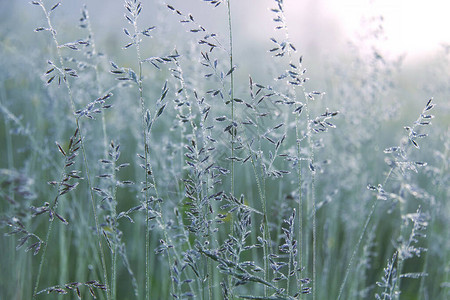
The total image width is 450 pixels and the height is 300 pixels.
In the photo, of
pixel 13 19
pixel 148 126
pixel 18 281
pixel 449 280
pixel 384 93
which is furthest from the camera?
pixel 13 19

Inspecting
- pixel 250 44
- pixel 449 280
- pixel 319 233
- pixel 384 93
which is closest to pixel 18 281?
pixel 319 233

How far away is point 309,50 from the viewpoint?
5.49 metres

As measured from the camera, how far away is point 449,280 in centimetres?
208

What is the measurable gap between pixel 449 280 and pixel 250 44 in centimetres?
725

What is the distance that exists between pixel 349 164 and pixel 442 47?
89cm

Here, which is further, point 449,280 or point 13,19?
point 13,19

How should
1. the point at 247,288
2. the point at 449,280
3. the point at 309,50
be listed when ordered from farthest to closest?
the point at 309,50 < the point at 247,288 < the point at 449,280

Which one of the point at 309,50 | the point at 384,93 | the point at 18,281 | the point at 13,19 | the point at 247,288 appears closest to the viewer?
the point at 18,281

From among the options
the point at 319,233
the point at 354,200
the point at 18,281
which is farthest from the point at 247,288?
the point at 18,281

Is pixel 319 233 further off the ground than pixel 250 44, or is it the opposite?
pixel 250 44

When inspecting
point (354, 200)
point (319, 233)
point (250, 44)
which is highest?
point (250, 44)

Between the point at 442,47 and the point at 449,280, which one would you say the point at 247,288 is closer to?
the point at 449,280

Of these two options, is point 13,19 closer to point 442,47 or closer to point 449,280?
point 442,47

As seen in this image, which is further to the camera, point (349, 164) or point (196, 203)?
point (349, 164)
